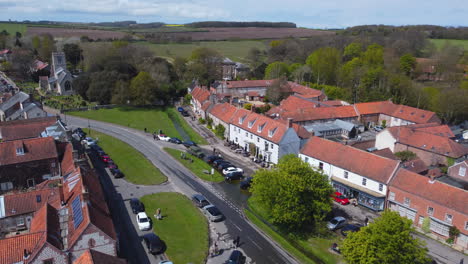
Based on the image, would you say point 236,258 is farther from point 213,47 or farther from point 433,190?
point 213,47

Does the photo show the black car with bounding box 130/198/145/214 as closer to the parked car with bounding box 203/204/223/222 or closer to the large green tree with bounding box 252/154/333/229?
the parked car with bounding box 203/204/223/222

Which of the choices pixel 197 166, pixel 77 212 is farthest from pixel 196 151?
pixel 77 212

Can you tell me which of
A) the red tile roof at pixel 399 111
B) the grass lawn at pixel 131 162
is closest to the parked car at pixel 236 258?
the grass lawn at pixel 131 162

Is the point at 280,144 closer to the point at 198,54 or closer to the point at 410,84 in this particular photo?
the point at 410,84

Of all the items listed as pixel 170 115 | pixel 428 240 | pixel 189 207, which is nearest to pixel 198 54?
pixel 170 115

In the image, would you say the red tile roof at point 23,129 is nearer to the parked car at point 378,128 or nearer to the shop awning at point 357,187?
the shop awning at point 357,187

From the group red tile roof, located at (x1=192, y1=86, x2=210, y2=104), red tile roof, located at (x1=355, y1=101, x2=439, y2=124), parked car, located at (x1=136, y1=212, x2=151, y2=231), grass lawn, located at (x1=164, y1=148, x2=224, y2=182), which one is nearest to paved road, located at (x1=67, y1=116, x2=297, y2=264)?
grass lawn, located at (x1=164, y1=148, x2=224, y2=182)

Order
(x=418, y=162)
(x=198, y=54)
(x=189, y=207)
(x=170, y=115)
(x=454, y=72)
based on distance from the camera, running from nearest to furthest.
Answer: (x=189, y=207) < (x=418, y=162) < (x=170, y=115) < (x=454, y=72) < (x=198, y=54)
